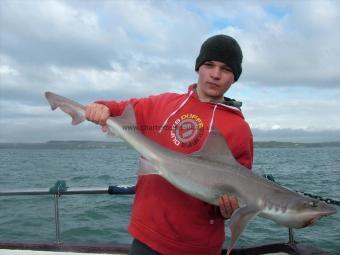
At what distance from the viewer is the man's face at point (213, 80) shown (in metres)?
4.00

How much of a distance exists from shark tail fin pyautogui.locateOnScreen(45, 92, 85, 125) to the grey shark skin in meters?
0.43

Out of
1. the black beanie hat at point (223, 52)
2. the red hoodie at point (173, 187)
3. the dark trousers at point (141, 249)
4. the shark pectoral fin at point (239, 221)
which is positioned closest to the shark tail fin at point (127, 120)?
the red hoodie at point (173, 187)

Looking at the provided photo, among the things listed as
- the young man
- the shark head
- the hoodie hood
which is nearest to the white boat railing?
the young man

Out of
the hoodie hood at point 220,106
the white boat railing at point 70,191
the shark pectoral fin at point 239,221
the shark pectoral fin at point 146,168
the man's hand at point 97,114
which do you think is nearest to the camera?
the shark pectoral fin at point 239,221

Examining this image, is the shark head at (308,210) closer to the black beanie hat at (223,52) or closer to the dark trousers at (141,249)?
the dark trousers at (141,249)

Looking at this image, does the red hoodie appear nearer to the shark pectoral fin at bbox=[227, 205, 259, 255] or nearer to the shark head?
the shark pectoral fin at bbox=[227, 205, 259, 255]

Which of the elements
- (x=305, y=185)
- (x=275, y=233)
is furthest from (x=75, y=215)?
(x=305, y=185)

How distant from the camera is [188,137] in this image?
12.9 ft

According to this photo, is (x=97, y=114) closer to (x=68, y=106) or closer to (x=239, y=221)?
(x=68, y=106)

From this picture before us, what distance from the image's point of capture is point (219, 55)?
13.3 feet

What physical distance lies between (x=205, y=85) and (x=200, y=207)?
1034 millimetres

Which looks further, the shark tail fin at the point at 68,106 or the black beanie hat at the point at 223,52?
the black beanie hat at the point at 223,52

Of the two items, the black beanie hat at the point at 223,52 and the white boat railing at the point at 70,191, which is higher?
the black beanie hat at the point at 223,52

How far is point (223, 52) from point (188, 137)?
0.80 m
